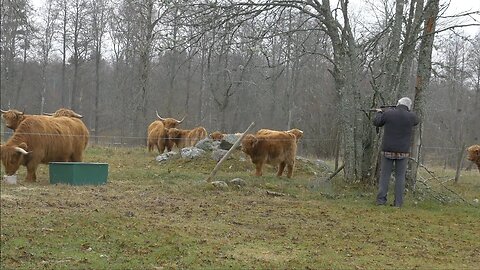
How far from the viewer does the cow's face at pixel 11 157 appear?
11.2 m

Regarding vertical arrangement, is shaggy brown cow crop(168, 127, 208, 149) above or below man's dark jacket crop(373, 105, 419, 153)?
below

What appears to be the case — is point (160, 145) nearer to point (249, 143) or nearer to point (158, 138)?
point (158, 138)

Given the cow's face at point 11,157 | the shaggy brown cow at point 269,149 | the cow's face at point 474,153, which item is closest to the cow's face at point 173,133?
the shaggy brown cow at point 269,149

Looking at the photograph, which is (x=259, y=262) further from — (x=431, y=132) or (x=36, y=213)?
(x=431, y=132)

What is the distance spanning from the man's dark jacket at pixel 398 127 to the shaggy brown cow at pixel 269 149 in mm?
4186

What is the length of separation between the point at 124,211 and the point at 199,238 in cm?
169

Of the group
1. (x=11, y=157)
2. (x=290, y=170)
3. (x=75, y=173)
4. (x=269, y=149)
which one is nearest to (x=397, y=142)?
(x=269, y=149)

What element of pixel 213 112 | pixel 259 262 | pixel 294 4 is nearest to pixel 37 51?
pixel 213 112

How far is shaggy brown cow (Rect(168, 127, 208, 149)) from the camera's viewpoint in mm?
22500

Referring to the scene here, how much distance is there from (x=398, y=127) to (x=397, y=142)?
0.93 ft

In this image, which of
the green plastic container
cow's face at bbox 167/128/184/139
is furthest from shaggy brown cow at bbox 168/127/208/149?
the green plastic container

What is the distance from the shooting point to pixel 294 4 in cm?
1261

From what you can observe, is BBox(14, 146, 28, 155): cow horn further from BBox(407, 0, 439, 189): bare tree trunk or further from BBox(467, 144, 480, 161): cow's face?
BBox(467, 144, 480, 161): cow's face

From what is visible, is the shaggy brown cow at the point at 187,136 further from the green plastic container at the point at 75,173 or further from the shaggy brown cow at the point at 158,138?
the green plastic container at the point at 75,173
